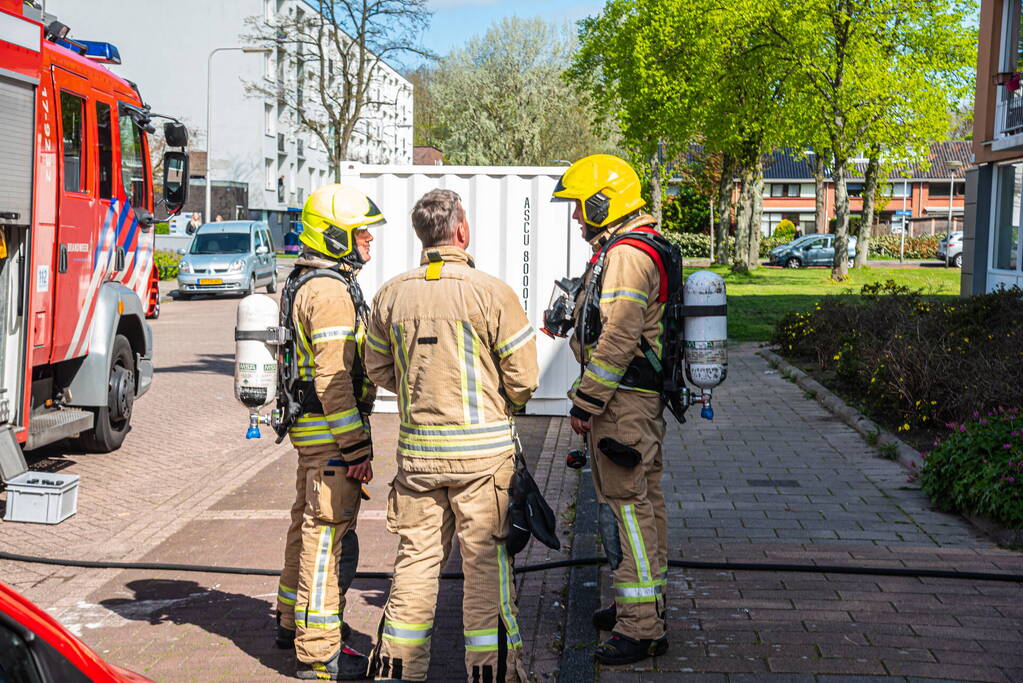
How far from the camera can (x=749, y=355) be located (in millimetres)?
16219

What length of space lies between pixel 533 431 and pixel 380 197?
2.89 m

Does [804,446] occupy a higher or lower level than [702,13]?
lower

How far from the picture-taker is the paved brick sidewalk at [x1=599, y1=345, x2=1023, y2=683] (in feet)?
14.9

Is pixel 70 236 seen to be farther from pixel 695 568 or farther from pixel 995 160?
pixel 995 160

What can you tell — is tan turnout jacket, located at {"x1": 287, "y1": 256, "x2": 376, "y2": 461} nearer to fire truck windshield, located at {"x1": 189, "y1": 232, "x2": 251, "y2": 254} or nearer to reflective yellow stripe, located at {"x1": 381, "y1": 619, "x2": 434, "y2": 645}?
reflective yellow stripe, located at {"x1": 381, "y1": 619, "x2": 434, "y2": 645}

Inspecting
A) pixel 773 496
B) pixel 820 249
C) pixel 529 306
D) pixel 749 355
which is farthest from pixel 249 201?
pixel 773 496

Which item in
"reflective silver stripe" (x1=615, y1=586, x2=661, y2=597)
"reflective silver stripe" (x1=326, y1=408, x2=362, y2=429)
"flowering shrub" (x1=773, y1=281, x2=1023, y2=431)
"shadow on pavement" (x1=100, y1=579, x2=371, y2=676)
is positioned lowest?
"shadow on pavement" (x1=100, y1=579, x2=371, y2=676)

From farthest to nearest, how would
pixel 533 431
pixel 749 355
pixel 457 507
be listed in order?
1. pixel 749 355
2. pixel 533 431
3. pixel 457 507

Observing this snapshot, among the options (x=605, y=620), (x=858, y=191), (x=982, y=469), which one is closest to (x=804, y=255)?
(x=858, y=191)

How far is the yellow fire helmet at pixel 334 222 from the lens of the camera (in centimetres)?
459

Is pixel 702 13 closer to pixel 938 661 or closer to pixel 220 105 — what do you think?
pixel 220 105

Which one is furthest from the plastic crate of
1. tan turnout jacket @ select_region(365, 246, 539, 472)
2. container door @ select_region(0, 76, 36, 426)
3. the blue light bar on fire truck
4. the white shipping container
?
the white shipping container

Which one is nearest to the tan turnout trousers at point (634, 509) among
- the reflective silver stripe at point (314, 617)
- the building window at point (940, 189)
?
the reflective silver stripe at point (314, 617)

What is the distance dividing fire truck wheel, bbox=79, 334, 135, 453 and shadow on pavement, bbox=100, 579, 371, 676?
3.54 m
